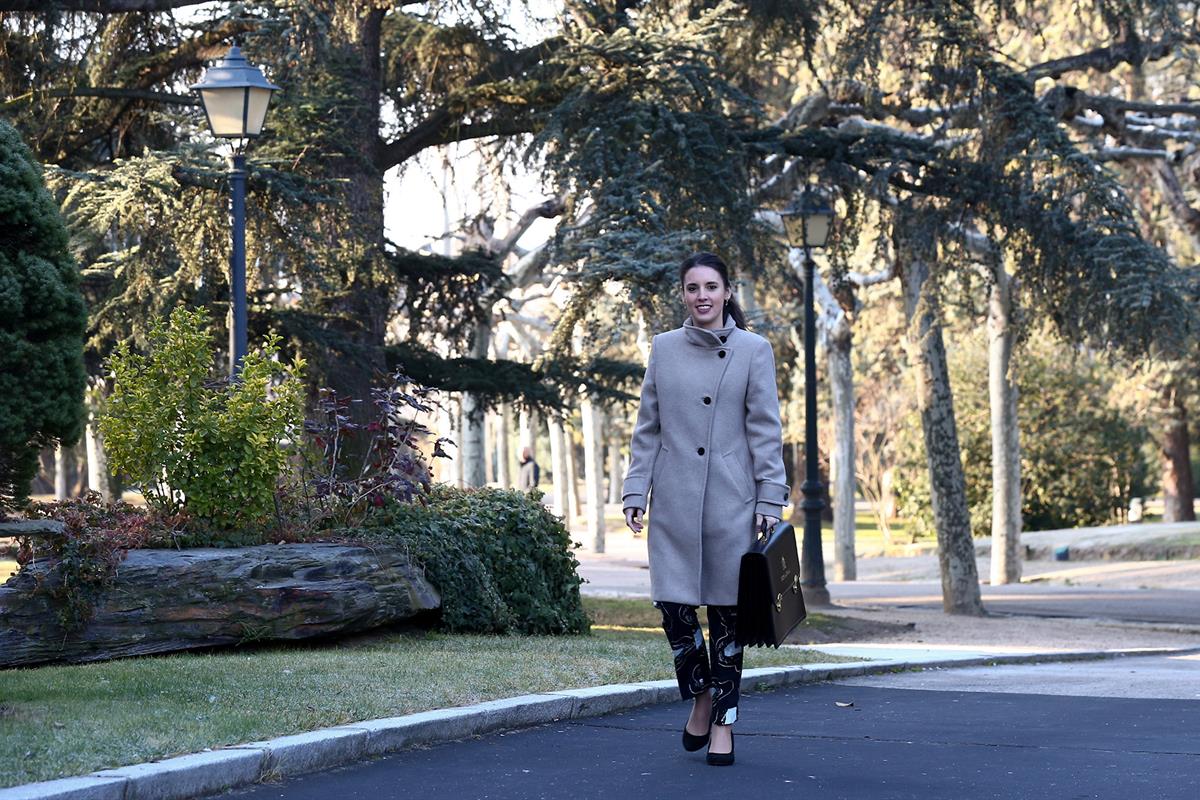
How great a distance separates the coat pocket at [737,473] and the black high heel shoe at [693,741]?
1057mm

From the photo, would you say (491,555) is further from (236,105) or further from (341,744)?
(341,744)

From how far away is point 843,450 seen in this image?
29.9 meters

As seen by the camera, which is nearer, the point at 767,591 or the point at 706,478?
the point at 767,591

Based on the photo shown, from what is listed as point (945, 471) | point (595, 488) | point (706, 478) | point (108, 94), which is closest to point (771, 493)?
point (706, 478)

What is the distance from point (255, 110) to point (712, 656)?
7.92 meters

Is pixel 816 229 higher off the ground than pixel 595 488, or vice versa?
pixel 816 229

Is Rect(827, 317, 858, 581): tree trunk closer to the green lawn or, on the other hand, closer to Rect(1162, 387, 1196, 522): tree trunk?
Rect(1162, 387, 1196, 522): tree trunk

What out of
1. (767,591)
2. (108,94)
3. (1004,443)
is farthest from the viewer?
(1004,443)

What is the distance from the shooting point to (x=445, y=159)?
18312mm

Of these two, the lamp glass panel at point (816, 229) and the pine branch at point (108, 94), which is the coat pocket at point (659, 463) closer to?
the pine branch at point (108, 94)

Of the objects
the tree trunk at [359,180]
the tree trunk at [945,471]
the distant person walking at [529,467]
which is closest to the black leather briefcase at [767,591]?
the tree trunk at [359,180]

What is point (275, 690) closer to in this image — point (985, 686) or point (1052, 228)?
point (985, 686)

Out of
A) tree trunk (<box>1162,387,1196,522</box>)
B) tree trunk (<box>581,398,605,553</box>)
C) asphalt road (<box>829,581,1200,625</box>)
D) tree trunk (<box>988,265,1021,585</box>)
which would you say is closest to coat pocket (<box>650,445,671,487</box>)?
asphalt road (<box>829,581,1200,625</box>)

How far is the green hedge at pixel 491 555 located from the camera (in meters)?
11.6
